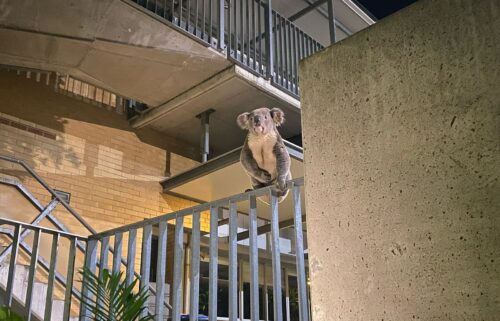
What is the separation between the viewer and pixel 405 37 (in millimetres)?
1585

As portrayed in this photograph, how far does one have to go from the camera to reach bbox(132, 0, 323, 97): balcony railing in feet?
21.4

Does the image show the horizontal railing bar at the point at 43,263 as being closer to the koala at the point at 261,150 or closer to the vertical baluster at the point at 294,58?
the koala at the point at 261,150

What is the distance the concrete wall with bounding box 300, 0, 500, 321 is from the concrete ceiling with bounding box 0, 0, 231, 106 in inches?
175

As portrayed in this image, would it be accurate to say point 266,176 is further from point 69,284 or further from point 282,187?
point 69,284

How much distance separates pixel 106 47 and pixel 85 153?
225 cm

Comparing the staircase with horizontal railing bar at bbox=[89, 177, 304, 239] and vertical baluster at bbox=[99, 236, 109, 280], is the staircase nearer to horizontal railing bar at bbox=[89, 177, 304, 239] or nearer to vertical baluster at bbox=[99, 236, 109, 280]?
vertical baluster at bbox=[99, 236, 109, 280]

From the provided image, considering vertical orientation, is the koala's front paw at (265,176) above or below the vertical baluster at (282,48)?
below

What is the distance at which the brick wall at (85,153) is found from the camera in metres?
7.18

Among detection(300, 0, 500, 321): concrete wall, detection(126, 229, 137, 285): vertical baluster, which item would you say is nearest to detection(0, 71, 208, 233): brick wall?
detection(126, 229, 137, 285): vertical baluster

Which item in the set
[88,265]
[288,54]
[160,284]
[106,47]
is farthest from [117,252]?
[288,54]

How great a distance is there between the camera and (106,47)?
20.3 ft

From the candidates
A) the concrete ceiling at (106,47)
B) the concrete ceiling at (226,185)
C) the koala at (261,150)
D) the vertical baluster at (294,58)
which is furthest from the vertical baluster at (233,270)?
the vertical baluster at (294,58)

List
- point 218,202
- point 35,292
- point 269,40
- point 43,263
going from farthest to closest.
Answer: point 269,40 → point 43,263 → point 35,292 → point 218,202

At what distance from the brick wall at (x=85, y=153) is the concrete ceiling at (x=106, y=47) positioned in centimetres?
95
